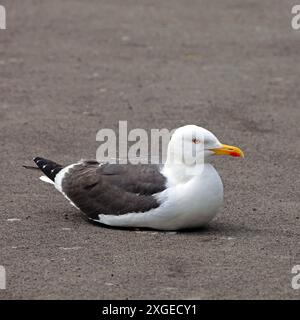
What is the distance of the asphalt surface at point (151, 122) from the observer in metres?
6.45

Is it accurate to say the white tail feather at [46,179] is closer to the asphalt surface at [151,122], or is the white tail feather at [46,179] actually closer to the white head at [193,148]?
the asphalt surface at [151,122]

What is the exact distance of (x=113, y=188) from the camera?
7.48m

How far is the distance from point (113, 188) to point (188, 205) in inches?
25.2

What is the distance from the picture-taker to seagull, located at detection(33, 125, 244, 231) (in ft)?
23.6

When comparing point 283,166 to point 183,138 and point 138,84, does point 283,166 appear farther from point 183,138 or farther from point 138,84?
A: point 138,84

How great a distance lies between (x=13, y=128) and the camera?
1032 centimetres

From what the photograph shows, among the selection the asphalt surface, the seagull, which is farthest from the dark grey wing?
the asphalt surface

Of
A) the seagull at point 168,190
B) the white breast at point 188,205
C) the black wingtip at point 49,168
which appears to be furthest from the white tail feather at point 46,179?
the white breast at point 188,205

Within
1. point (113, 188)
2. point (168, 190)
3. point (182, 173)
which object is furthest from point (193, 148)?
point (113, 188)

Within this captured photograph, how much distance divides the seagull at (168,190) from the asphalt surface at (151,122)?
0.12m

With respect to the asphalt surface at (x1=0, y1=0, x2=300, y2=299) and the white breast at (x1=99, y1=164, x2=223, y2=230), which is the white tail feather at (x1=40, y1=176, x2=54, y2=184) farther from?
the white breast at (x1=99, y1=164, x2=223, y2=230)

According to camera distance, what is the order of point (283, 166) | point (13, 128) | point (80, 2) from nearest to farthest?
point (283, 166)
point (13, 128)
point (80, 2)
